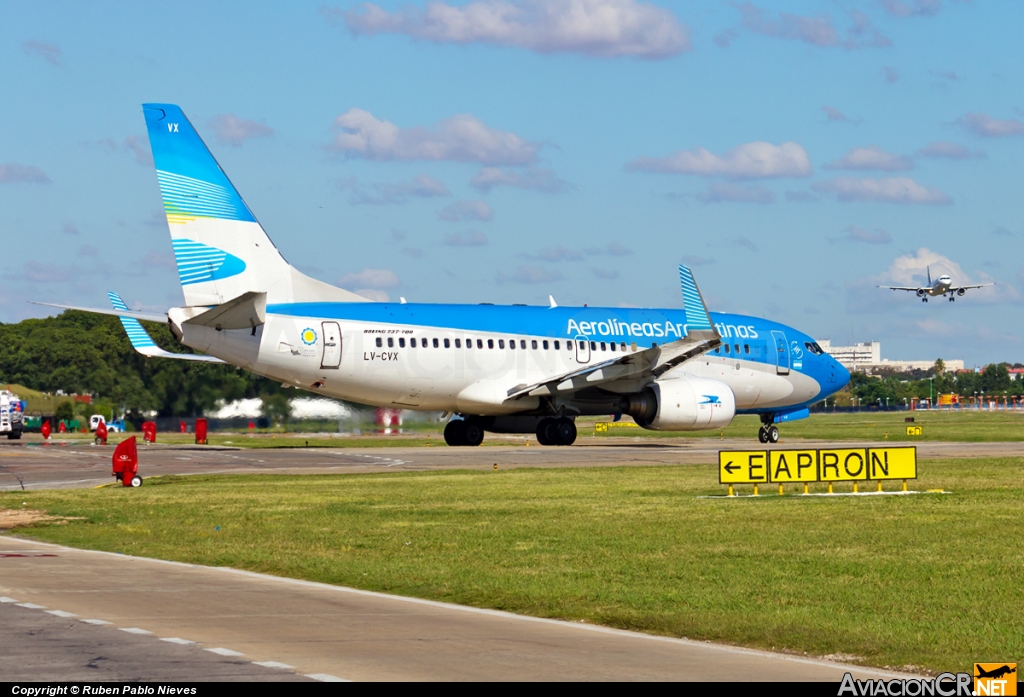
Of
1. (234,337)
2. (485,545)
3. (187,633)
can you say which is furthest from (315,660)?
(234,337)

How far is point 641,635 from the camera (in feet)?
40.1

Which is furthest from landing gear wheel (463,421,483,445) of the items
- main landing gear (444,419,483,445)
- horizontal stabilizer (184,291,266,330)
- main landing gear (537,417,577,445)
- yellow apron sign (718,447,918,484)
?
yellow apron sign (718,447,918,484)

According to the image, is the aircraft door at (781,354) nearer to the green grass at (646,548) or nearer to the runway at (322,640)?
the green grass at (646,548)

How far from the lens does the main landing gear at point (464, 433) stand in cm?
4853

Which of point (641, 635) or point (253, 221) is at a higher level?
point (253, 221)

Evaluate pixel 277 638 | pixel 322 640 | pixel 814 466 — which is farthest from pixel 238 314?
pixel 322 640

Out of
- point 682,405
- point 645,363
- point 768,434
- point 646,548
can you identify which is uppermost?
point 645,363

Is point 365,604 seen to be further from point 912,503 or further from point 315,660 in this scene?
point 912,503

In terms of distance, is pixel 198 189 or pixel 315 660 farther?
pixel 198 189

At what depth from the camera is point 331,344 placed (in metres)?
41.4

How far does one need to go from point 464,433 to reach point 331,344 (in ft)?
28.6

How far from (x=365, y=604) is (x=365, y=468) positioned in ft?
71.5

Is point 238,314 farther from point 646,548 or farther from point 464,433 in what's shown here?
point 646,548

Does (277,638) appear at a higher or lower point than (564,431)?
lower
